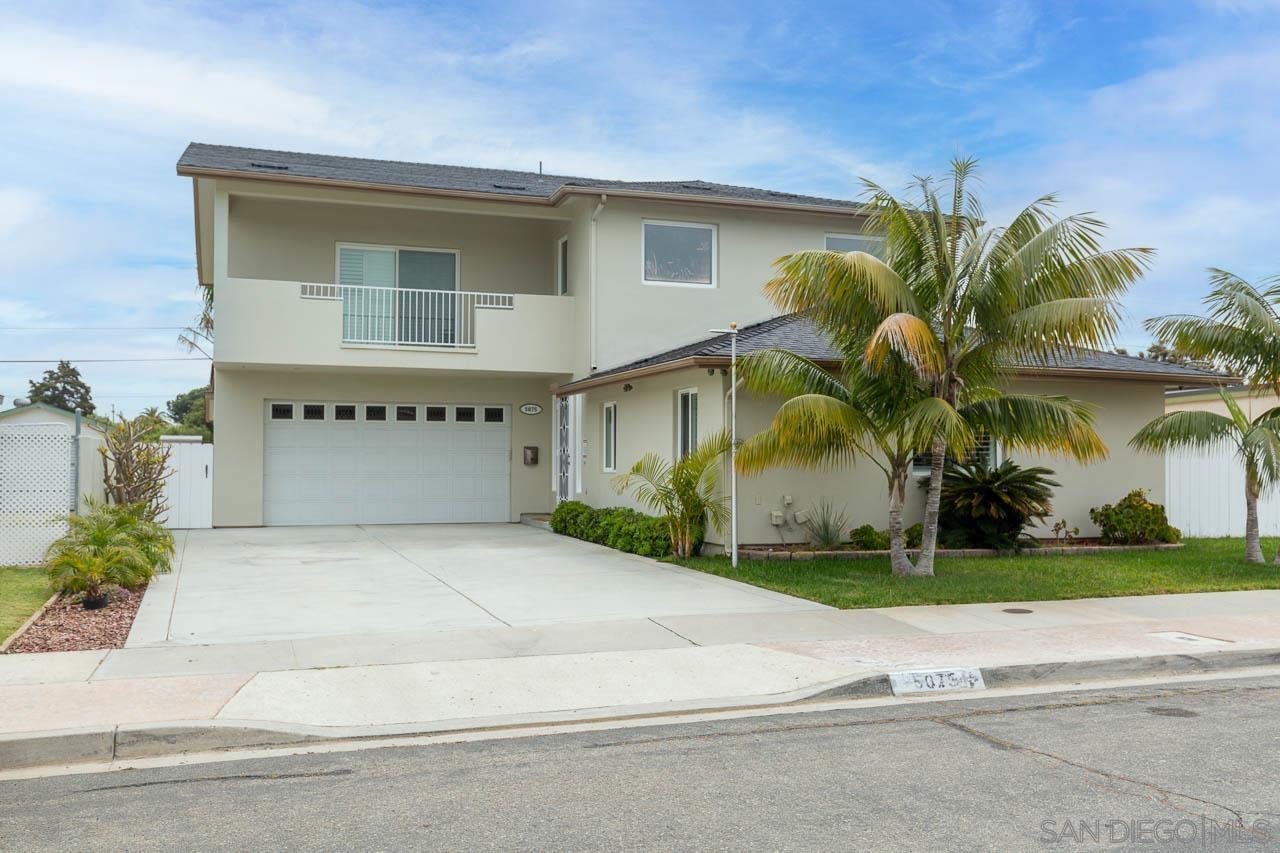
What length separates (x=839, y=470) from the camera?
15.9m

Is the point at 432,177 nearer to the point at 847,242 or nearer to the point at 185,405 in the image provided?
the point at 847,242

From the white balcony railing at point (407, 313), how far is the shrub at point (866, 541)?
27.2ft

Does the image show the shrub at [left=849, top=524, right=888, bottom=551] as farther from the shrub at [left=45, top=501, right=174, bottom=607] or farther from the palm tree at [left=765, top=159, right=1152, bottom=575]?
the shrub at [left=45, top=501, right=174, bottom=607]

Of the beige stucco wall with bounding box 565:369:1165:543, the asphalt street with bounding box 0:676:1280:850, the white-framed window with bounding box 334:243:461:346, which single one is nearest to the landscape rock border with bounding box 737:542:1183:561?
the beige stucco wall with bounding box 565:369:1165:543

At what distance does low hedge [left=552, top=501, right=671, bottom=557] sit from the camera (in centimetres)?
1561

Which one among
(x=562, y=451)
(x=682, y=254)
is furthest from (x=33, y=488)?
(x=682, y=254)

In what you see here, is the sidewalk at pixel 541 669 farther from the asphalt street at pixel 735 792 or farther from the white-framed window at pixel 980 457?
the white-framed window at pixel 980 457

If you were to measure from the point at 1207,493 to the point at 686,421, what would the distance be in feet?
33.0

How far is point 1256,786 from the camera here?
545 centimetres

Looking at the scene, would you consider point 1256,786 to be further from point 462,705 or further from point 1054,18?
point 1054,18

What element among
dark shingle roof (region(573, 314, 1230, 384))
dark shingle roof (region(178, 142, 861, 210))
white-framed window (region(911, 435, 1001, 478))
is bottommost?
white-framed window (region(911, 435, 1001, 478))

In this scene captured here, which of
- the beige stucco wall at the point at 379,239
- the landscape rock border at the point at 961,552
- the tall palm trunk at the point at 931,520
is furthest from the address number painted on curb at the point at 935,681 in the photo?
the beige stucco wall at the point at 379,239

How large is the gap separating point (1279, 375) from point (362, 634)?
1268 centimetres

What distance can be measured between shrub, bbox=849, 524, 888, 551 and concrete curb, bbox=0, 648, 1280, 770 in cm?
700
